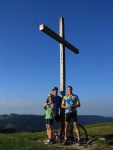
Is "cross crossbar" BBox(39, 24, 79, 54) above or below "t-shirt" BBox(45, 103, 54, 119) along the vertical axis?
above

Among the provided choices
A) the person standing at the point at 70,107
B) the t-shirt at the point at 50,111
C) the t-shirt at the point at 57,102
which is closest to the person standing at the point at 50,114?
the t-shirt at the point at 50,111

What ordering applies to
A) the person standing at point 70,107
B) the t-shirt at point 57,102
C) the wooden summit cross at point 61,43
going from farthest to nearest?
the wooden summit cross at point 61,43 → the t-shirt at point 57,102 → the person standing at point 70,107

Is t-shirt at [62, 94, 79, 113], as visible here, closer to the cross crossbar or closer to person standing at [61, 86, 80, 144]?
person standing at [61, 86, 80, 144]

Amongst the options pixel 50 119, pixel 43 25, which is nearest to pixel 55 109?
pixel 50 119

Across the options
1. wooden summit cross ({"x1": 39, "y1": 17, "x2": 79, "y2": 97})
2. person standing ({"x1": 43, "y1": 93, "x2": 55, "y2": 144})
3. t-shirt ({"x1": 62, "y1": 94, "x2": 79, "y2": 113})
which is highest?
wooden summit cross ({"x1": 39, "y1": 17, "x2": 79, "y2": 97})

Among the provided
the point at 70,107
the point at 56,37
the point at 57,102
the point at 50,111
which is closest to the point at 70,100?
the point at 70,107

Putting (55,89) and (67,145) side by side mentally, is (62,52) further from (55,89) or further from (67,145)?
(67,145)

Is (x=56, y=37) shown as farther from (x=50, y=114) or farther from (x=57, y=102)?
(x=50, y=114)

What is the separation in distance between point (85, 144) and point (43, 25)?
532 cm

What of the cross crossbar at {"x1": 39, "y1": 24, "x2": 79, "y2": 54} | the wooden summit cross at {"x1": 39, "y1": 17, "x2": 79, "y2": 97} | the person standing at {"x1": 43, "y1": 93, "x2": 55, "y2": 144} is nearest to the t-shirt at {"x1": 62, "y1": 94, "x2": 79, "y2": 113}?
the person standing at {"x1": 43, "y1": 93, "x2": 55, "y2": 144}

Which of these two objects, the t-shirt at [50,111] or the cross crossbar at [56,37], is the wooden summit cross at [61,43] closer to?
the cross crossbar at [56,37]

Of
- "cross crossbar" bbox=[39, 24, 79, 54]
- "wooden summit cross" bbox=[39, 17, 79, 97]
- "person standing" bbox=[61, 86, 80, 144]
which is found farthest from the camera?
"wooden summit cross" bbox=[39, 17, 79, 97]

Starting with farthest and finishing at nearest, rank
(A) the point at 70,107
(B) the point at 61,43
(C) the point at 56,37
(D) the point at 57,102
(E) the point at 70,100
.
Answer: (B) the point at 61,43
(C) the point at 56,37
(D) the point at 57,102
(E) the point at 70,100
(A) the point at 70,107

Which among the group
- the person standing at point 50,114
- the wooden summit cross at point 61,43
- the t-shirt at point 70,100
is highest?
the wooden summit cross at point 61,43
